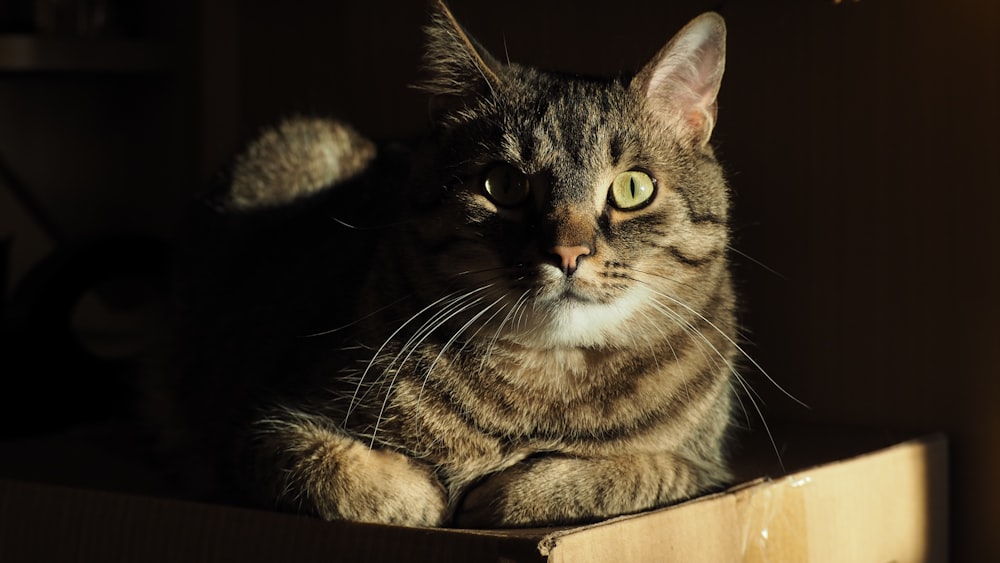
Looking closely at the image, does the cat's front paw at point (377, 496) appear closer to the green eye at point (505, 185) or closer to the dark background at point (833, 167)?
the green eye at point (505, 185)

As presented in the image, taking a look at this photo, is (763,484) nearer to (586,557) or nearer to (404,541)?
(586,557)

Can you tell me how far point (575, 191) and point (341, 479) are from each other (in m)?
0.38

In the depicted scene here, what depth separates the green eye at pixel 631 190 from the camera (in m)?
1.20

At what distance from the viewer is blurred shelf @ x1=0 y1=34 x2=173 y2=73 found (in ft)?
6.50

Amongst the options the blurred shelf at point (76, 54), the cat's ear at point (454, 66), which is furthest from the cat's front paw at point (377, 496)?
the blurred shelf at point (76, 54)

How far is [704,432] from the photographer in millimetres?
1307

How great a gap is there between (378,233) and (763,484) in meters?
0.59

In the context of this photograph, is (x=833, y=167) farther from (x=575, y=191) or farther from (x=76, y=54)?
(x=76, y=54)

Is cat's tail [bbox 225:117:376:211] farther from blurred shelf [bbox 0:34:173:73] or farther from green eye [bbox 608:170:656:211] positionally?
green eye [bbox 608:170:656:211]

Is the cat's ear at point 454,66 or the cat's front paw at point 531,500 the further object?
Result: the cat's ear at point 454,66

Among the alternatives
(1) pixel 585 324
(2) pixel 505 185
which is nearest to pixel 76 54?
(2) pixel 505 185

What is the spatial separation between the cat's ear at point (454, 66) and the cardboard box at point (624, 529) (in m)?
0.50

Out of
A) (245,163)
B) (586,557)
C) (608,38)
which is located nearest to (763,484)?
(586,557)

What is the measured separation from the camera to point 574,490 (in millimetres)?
1154
